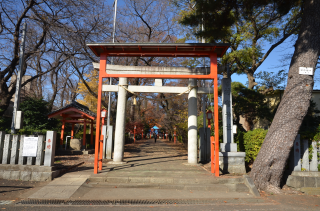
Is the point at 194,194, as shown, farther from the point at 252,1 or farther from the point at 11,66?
the point at 11,66

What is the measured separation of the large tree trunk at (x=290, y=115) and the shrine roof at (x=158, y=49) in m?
2.46

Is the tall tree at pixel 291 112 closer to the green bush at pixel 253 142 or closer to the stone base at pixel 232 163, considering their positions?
the stone base at pixel 232 163

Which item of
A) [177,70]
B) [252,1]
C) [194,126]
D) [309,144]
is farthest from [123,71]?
[309,144]

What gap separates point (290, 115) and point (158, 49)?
502cm

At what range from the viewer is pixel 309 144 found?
736 cm

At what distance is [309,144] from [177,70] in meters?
5.22

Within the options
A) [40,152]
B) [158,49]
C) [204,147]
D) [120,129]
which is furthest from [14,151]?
[204,147]

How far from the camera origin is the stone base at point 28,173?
714 cm

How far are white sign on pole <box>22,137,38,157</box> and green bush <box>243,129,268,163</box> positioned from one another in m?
7.99

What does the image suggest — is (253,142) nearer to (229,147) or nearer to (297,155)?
(229,147)

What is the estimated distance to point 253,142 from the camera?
8.59 m

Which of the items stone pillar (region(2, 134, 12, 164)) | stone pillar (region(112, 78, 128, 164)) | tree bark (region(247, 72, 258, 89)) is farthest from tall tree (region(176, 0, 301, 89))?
stone pillar (region(2, 134, 12, 164))

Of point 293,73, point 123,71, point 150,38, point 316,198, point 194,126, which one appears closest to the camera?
point 316,198

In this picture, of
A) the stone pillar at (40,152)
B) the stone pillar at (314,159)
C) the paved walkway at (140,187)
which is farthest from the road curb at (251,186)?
the stone pillar at (40,152)
